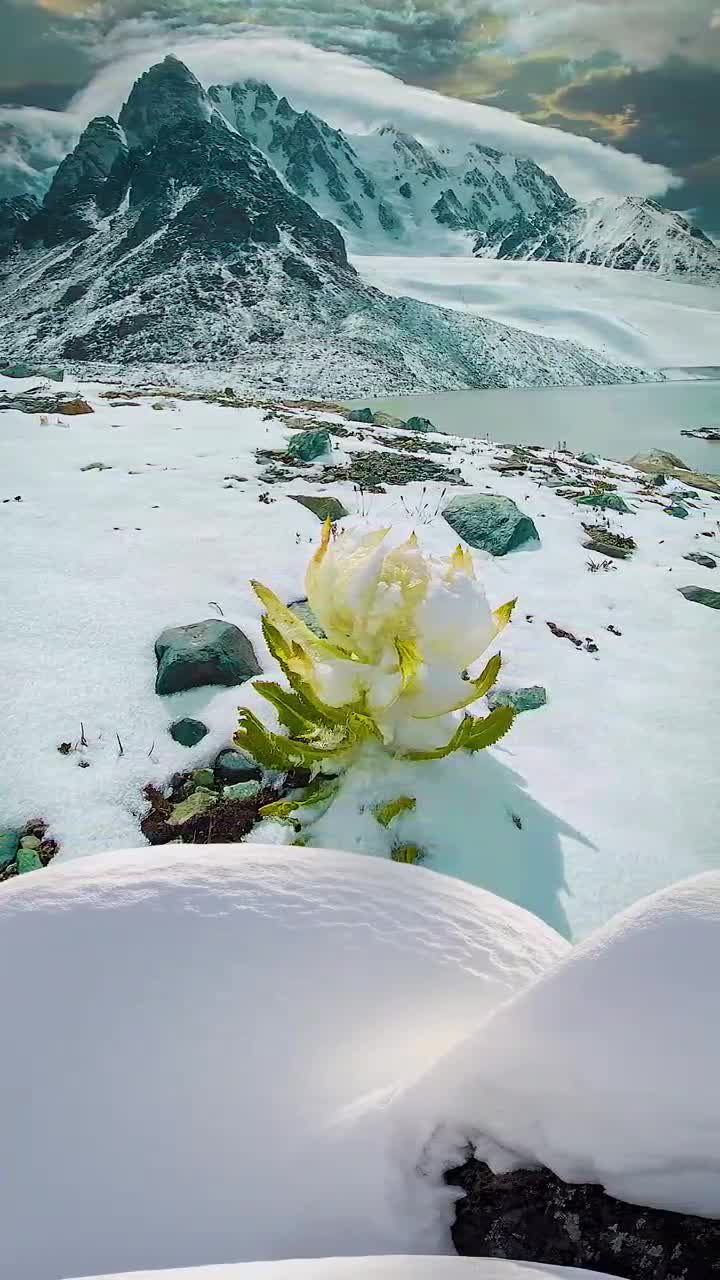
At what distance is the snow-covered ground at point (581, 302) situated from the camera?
78188 mm

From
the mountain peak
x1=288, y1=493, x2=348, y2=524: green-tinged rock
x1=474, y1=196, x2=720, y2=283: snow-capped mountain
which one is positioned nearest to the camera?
x1=288, y1=493, x2=348, y2=524: green-tinged rock

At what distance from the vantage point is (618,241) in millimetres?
155750

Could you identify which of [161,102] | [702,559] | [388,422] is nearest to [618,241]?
[161,102]

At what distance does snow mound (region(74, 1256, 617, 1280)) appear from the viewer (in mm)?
493

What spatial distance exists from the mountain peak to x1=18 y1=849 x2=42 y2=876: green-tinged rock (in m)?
98.6

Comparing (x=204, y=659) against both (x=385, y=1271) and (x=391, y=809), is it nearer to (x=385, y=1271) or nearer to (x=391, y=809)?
(x=391, y=809)

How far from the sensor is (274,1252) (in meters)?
0.57

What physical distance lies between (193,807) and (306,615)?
1.64m

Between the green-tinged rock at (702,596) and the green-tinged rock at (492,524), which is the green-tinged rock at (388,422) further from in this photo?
the green-tinged rock at (702,596)

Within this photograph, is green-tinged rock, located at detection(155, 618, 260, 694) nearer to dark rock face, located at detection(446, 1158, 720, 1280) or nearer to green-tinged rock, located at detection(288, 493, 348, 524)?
green-tinged rock, located at detection(288, 493, 348, 524)

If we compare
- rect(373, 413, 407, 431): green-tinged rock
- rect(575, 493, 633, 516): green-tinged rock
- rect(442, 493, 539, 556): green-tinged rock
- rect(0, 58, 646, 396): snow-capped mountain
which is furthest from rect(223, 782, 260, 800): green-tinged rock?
rect(0, 58, 646, 396): snow-capped mountain

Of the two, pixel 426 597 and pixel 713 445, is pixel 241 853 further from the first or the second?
pixel 713 445

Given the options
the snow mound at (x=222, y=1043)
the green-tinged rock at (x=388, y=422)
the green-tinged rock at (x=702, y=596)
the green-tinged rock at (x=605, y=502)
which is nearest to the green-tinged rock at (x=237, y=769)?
the snow mound at (x=222, y=1043)

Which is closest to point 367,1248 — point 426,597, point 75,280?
point 426,597
